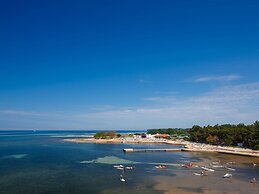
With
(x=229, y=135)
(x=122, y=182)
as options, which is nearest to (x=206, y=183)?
(x=122, y=182)

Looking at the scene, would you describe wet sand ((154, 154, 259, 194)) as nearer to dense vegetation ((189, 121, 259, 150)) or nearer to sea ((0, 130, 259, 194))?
sea ((0, 130, 259, 194))

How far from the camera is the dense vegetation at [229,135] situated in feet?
285

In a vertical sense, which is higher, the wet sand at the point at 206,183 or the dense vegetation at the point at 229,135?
the dense vegetation at the point at 229,135

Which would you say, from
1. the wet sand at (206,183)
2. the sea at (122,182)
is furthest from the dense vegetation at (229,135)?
the wet sand at (206,183)

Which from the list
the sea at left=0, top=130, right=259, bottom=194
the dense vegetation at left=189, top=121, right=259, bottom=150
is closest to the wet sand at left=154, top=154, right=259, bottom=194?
the sea at left=0, top=130, right=259, bottom=194

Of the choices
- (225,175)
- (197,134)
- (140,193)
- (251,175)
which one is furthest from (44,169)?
(197,134)

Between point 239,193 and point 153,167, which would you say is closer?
point 239,193

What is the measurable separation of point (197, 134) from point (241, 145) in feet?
91.5

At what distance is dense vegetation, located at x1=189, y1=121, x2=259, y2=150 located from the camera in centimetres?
8688

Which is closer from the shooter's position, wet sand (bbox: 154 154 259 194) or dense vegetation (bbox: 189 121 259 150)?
wet sand (bbox: 154 154 259 194)

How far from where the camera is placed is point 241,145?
96.8 metres

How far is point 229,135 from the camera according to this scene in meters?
99.9

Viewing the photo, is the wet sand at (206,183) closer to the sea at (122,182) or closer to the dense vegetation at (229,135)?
the sea at (122,182)

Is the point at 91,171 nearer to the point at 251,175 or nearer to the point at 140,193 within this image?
the point at 140,193
